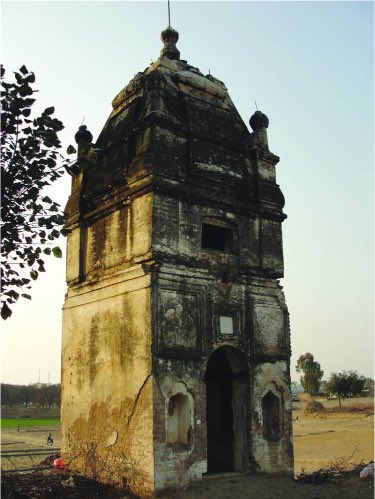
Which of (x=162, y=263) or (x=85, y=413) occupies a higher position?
(x=162, y=263)

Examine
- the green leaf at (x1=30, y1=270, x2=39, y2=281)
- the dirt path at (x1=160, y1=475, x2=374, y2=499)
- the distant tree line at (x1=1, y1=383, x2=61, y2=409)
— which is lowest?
the distant tree line at (x1=1, y1=383, x2=61, y2=409)

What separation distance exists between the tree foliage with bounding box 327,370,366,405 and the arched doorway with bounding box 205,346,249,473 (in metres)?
43.1

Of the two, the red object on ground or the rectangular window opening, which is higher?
the rectangular window opening

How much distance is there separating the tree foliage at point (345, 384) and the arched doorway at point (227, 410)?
141 ft

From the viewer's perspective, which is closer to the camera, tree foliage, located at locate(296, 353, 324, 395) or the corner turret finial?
the corner turret finial

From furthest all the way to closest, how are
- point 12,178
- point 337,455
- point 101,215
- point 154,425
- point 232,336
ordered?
point 337,455 → point 101,215 → point 232,336 → point 154,425 → point 12,178

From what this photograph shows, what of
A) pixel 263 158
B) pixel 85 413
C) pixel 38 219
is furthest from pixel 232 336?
pixel 38 219

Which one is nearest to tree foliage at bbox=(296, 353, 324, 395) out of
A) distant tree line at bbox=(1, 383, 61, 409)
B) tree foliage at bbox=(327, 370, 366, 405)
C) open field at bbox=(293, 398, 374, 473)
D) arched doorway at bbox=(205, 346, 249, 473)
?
tree foliage at bbox=(327, 370, 366, 405)

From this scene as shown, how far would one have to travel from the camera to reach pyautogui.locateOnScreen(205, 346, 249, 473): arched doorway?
1109 centimetres

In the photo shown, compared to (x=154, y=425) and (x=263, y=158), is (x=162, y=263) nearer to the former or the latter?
(x=154, y=425)

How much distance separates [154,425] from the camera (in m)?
9.49

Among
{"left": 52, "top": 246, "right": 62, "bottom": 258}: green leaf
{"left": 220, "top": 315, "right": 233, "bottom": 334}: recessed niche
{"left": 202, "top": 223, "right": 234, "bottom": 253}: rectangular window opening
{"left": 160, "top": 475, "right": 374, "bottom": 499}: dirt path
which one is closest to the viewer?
{"left": 52, "top": 246, "right": 62, "bottom": 258}: green leaf

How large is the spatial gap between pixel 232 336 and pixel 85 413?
11.1ft

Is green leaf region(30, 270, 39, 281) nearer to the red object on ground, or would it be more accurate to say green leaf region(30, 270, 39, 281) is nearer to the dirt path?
the dirt path
